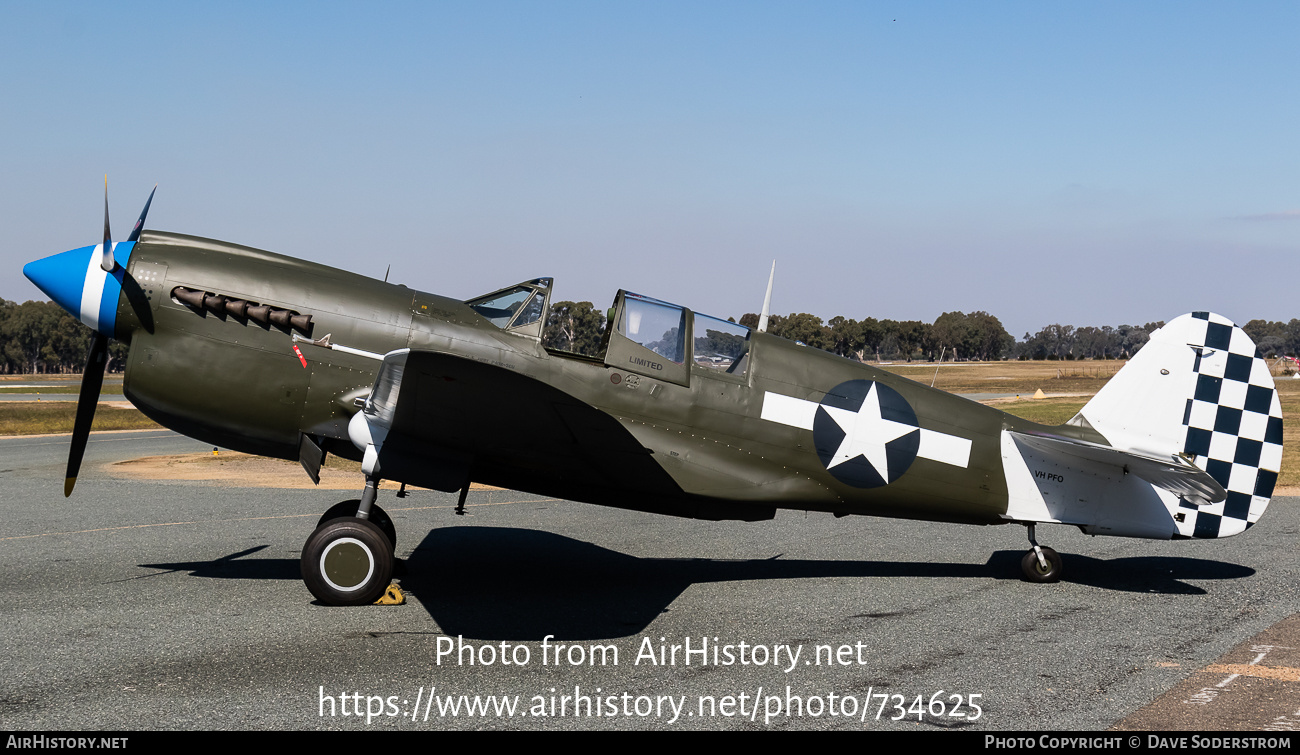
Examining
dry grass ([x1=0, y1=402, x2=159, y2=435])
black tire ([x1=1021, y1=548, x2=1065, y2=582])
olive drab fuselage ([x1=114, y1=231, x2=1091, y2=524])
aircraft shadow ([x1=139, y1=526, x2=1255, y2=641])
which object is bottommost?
dry grass ([x1=0, y1=402, x2=159, y2=435])

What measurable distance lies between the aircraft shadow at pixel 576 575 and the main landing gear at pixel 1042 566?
24 cm

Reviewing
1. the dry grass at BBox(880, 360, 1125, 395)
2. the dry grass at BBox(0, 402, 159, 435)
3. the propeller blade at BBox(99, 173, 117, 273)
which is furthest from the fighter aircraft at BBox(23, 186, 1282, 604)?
the dry grass at BBox(880, 360, 1125, 395)

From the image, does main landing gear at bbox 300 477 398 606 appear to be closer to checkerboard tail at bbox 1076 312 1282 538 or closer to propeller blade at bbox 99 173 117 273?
propeller blade at bbox 99 173 117 273

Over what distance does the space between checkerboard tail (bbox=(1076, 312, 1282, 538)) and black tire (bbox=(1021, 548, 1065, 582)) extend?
3.62ft

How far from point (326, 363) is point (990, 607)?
569cm

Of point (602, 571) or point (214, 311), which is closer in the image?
point (214, 311)

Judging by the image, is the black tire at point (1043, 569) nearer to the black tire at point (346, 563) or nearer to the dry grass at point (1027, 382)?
the black tire at point (346, 563)

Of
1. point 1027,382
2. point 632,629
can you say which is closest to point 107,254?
point 632,629

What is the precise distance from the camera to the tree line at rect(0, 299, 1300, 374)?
106062 millimetres

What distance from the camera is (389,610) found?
22.3 ft

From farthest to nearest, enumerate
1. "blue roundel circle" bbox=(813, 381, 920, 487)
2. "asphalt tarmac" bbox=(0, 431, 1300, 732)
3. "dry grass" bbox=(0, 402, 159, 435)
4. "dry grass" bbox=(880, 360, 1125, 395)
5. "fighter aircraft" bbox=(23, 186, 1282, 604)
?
"dry grass" bbox=(880, 360, 1125, 395) → "dry grass" bbox=(0, 402, 159, 435) → "blue roundel circle" bbox=(813, 381, 920, 487) → "fighter aircraft" bbox=(23, 186, 1282, 604) → "asphalt tarmac" bbox=(0, 431, 1300, 732)

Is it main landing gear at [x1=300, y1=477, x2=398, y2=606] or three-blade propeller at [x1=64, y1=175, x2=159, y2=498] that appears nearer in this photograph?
main landing gear at [x1=300, y1=477, x2=398, y2=606]

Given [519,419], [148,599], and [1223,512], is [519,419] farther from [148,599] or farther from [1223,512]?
[1223,512]
